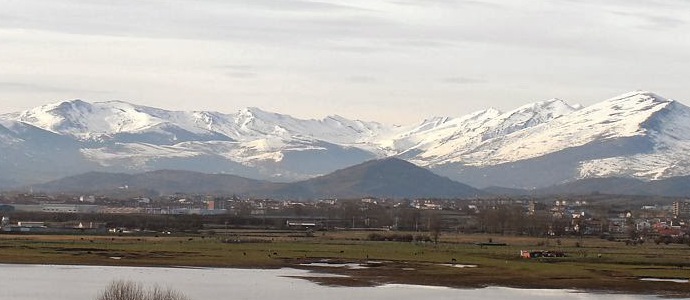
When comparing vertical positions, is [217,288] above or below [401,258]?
below

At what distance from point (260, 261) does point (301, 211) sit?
10576 cm

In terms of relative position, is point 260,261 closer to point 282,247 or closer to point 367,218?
point 282,247

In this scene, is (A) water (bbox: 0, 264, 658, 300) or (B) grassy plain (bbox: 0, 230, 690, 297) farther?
(B) grassy plain (bbox: 0, 230, 690, 297)

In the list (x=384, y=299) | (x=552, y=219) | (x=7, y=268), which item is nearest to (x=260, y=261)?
(x=7, y=268)

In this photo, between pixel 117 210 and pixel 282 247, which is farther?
pixel 117 210

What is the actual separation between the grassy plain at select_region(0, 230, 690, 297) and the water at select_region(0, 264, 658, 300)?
115 inches

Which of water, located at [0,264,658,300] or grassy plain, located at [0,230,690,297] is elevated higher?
grassy plain, located at [0,230,690,297]

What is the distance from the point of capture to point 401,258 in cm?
9262

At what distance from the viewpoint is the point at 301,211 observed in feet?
634

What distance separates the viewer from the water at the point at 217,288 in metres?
64.1

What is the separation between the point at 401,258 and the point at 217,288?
87.1 feet

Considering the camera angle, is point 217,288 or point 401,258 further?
point 401,258

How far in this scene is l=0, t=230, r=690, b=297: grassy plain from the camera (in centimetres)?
7619

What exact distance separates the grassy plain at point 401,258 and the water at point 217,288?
2.92m
